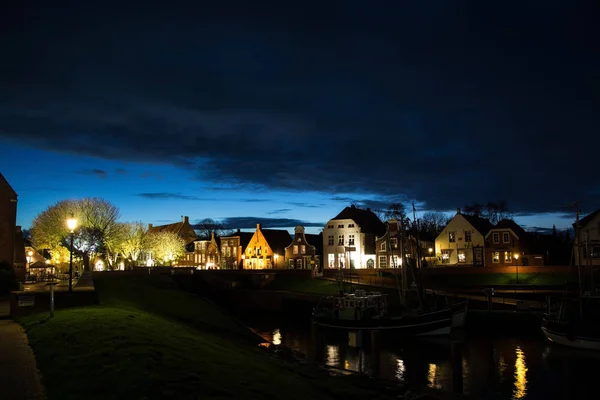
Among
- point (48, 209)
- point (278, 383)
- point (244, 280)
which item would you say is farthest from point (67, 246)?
point (278, 383)

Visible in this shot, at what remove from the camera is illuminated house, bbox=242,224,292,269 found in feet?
333

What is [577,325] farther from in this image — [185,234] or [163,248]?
[185,234]

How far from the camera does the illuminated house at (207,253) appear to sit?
116562 millimetres

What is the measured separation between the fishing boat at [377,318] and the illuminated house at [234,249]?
63.8 metres

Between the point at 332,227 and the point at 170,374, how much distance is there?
77.0 meters

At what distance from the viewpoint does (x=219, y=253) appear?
116 metres

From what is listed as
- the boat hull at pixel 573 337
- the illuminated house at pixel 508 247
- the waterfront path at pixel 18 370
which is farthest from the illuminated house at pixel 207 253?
the waterfront path at pixel 18 370

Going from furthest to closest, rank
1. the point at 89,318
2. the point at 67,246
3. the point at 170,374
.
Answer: the point at 67,246, the point at 89,318, the point at 170,374

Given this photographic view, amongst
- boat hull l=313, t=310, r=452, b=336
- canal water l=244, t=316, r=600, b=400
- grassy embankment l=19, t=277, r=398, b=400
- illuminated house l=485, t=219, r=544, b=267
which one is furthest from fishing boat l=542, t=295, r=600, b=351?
illuminated house l=485, t=219, r=544, b=267

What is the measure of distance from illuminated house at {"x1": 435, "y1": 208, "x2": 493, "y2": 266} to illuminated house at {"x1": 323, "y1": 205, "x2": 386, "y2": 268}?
11248mm

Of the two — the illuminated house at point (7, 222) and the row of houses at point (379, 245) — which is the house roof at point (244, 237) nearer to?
the row of houses at point (379, 245)

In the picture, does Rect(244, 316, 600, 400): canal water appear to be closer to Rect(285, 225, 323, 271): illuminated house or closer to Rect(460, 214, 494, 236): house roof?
Rect(460, 214, 494, 236): house roof

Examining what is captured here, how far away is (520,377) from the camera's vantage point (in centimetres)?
3075

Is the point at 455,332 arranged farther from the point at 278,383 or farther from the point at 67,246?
the point at 67,246
